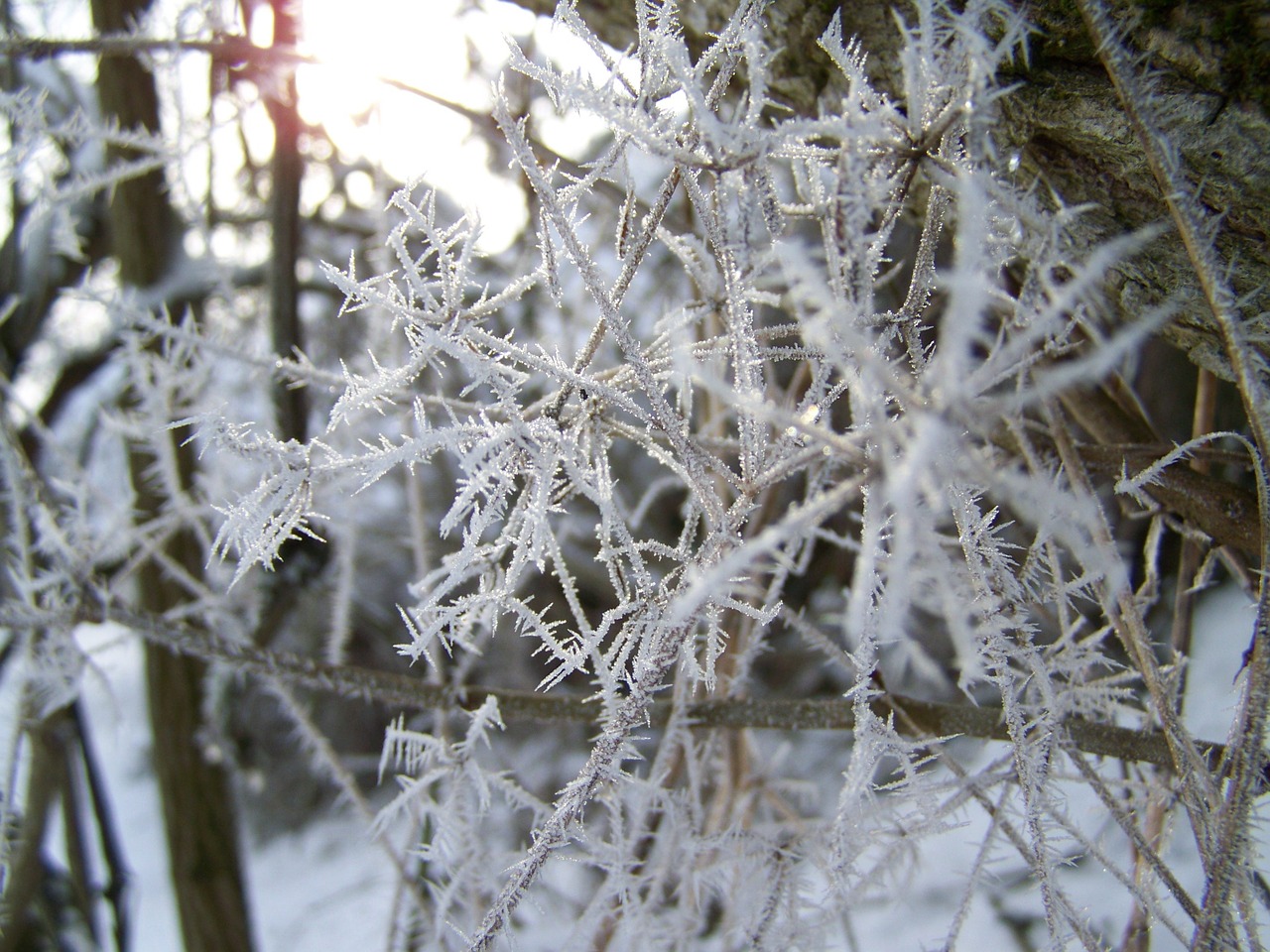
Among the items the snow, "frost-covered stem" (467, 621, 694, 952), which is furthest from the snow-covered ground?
"frost-covered stem" (467, 621, 694, 952)

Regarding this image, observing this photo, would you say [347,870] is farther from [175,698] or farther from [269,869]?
[175,698]

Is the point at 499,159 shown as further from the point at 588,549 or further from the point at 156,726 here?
the point at 156,726

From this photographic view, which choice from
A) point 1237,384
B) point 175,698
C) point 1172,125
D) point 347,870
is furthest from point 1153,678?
point 347,870

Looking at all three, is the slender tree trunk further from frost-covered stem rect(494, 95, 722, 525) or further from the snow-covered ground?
frost-covered stem rect(494, 95, 722, 525)

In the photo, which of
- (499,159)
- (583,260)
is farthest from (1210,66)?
(499,159)

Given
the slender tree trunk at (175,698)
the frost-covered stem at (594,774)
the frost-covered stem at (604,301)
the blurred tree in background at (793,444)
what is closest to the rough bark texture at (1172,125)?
the blurred tree in background at (793,444)

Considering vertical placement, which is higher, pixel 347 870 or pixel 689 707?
pixel 689 707
